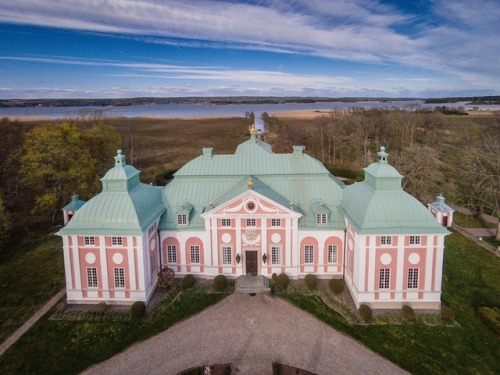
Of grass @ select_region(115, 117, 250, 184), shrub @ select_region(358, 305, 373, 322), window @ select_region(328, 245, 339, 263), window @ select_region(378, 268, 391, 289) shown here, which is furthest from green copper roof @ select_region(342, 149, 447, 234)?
grass @ select_region(115, 117, 250, 184)

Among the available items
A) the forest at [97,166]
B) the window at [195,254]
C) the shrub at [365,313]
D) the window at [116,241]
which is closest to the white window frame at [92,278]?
the window at [116,241]

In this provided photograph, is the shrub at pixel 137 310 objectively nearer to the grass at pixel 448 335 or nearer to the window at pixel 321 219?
the grass at pixel 448 335

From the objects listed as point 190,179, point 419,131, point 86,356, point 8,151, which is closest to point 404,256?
point 190,179

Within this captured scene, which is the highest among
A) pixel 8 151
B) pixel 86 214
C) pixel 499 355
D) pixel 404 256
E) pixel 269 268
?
pixel 8 151

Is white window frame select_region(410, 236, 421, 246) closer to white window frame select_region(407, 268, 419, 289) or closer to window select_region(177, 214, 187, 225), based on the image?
white window frame select_region(407, 268, 419, 289)

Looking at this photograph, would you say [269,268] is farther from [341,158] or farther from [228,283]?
[341,158]

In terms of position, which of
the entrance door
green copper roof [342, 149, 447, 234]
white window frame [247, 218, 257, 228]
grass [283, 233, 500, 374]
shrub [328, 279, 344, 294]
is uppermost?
green copper roof [342, 149, 447, 234]
